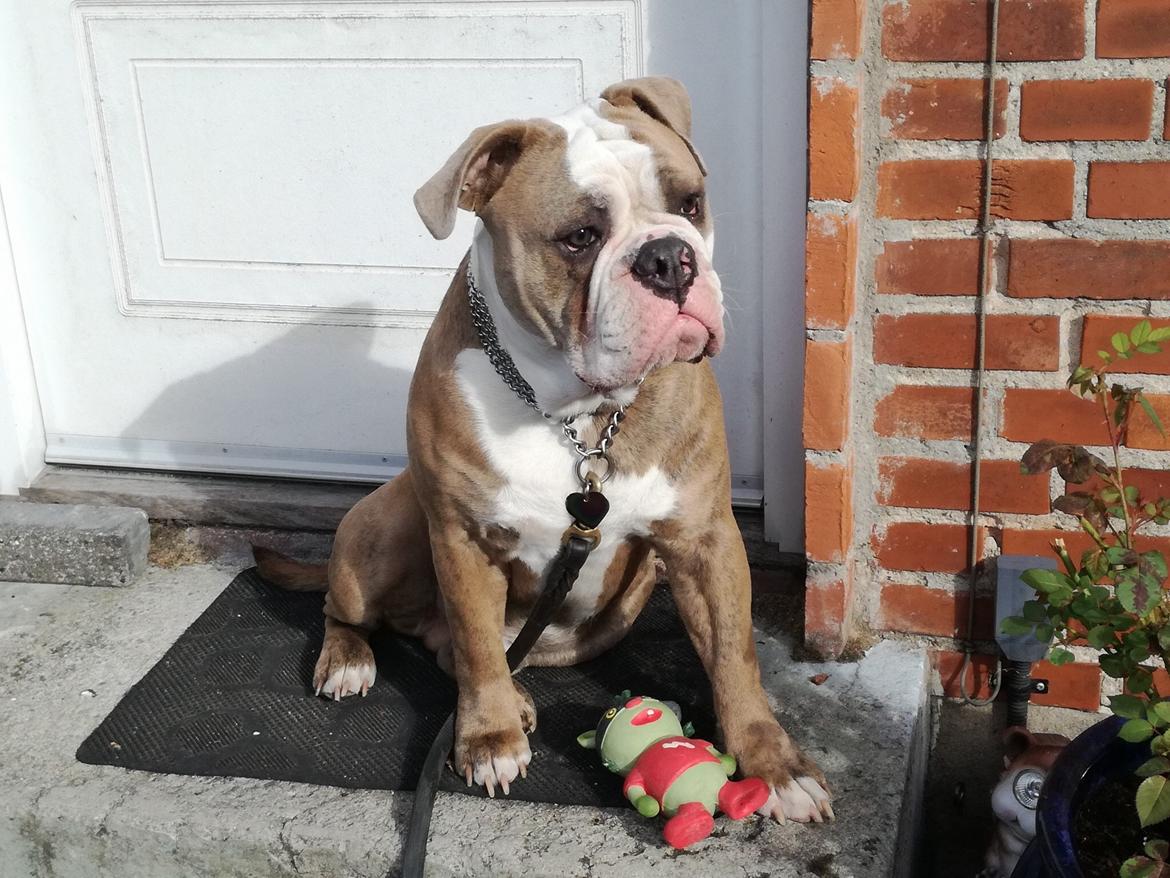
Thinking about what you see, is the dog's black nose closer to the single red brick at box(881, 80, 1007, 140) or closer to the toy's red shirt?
the single red brick at box(881, 80, 1007, 140)

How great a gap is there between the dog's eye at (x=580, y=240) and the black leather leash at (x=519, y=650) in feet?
1.73

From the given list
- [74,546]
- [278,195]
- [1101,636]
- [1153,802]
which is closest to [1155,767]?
[1153,802]

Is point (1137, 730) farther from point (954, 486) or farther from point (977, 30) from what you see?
point (977, 30)

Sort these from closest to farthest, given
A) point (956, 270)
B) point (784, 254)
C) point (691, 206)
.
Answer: point (691, 206) < point (956, 270) < point (784, 254)

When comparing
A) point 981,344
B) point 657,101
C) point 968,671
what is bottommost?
point 968,671

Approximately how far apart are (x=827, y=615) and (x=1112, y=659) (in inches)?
35.9

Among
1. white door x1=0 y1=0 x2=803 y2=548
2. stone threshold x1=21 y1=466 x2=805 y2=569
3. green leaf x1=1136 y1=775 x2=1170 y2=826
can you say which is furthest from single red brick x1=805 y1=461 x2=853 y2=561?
Answer: stone threshold x1=21 y1=466 x2=805 y2=569

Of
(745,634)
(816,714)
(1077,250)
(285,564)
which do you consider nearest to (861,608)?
(816,714)

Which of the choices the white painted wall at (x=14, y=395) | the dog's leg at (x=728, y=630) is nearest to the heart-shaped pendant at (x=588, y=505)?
the dog's leg at (x=728, y=630)

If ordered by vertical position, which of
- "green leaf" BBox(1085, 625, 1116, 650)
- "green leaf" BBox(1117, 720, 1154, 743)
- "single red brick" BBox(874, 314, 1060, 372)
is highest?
"single red brick" BBox(874, 314, 1060, 372)

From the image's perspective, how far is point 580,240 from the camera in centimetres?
227

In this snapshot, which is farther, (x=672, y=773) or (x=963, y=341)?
(x=963, y=341)

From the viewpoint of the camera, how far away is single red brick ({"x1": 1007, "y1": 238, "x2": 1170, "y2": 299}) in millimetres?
2564

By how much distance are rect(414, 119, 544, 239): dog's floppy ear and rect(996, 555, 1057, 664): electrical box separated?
131 centimetres
